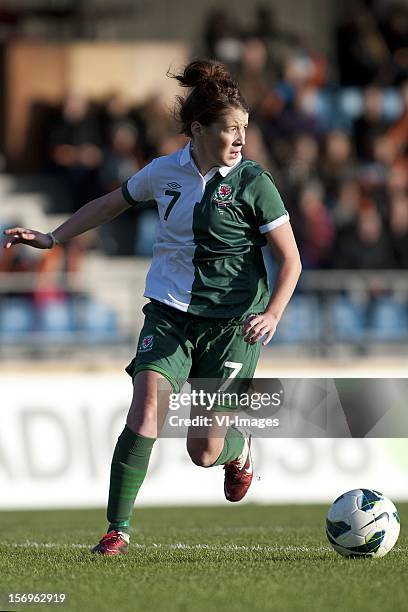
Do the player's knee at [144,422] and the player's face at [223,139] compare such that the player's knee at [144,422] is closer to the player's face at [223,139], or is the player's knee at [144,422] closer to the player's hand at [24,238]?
the player's hand at [24,238]

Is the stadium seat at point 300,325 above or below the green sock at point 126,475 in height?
below

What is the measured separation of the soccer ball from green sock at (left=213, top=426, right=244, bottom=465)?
0.70 metres

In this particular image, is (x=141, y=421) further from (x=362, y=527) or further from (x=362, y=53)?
(x=362, y=53)

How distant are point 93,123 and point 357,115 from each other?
3.90m

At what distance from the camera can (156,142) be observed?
1539 centimetres

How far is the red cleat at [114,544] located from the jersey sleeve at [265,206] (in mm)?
1603

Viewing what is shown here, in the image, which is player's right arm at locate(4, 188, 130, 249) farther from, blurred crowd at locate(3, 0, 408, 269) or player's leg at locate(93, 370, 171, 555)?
blurred crowd at locate(3, 0, 408, 269)

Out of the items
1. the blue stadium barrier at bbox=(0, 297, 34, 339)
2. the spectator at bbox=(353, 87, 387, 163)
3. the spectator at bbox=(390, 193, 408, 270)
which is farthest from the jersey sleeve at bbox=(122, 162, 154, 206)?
the spectator at bbox=(353, 87, 387, 163)

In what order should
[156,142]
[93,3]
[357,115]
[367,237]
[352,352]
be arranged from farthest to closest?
1. [93,3]
2. [357,115]
3. [156,142]
4. [367,237]
5. [352,352]

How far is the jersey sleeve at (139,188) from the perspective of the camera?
621 cm

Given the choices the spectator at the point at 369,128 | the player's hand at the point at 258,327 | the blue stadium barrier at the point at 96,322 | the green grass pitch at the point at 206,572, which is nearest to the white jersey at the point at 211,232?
the player's hand at the point at 258,327

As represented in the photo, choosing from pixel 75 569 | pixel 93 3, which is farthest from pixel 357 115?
pixel 75 569

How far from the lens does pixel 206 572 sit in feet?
17.6

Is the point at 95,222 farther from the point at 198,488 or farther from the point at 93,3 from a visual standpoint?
the point at 93,3
